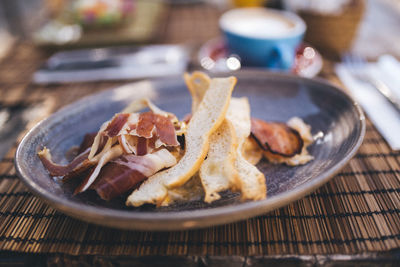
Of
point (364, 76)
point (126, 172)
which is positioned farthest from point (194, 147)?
point (364, 76)

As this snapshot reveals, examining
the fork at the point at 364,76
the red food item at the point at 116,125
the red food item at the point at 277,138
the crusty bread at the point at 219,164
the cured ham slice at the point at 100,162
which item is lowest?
the fork at the point at 364,76

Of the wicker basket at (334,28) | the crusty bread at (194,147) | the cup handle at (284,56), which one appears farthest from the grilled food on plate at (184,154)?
the wicker basket at (334,28)

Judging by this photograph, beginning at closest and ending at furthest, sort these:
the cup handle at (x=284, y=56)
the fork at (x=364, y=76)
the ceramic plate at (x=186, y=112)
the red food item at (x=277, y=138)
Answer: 1. the ceramic plate at (x=186, y=112)
2. the red food item at (x=277, y=138)
3. the fork at (x=364, y=76)
4. the cup handle at (x=284, y=56)

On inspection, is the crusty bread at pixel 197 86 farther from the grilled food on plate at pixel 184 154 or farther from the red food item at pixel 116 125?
the red food item at pixel 116 125

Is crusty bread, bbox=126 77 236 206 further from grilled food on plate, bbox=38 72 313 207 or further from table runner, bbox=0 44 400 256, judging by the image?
table runner, bbox=0 44 400 256

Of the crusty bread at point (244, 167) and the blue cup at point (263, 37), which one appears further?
the blue cup at point (263, 37)

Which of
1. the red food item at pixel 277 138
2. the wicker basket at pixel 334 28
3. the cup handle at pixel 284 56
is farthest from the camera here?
the wicker basket at pixel 334 28

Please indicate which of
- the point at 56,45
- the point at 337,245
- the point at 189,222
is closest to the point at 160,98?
the point at 189,222

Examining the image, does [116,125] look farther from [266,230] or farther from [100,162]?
[266,230]
